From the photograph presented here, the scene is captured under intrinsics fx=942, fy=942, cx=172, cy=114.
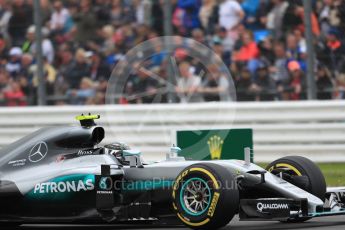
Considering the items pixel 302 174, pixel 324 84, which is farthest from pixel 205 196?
pixel 324 84

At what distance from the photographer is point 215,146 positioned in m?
13.1

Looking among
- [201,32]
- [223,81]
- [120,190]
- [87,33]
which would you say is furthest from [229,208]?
[87,33]

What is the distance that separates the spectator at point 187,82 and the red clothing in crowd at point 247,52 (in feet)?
3.08

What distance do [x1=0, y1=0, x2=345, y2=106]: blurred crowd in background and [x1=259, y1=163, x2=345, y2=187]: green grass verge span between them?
3.62 ft

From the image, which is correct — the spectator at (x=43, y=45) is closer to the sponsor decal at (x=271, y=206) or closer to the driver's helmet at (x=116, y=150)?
the driver's helmet at (x=116, y=150)

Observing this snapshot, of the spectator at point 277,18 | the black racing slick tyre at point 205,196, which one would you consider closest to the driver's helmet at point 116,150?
the black racing slick tyre at point 205,196

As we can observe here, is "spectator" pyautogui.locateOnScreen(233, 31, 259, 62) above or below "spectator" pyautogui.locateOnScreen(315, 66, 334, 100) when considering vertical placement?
above

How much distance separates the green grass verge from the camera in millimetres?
13242

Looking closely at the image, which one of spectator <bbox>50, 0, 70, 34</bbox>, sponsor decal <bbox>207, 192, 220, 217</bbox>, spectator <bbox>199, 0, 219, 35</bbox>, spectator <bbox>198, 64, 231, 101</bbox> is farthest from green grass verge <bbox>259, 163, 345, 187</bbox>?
sponsor decal <bbox>207, 192, 220, 217</bbox>

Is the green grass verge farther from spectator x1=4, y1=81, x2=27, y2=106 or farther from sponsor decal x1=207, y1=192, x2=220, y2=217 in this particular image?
sponsor decal x1=207, y1=192, x2=220, y2=217

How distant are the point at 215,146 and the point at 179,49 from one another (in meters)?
1.43

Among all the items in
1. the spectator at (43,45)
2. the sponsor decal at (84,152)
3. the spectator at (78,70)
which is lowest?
the sponsor decal at (84,152)

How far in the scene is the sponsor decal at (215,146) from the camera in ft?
42.6

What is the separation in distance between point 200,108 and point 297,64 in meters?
1.71
